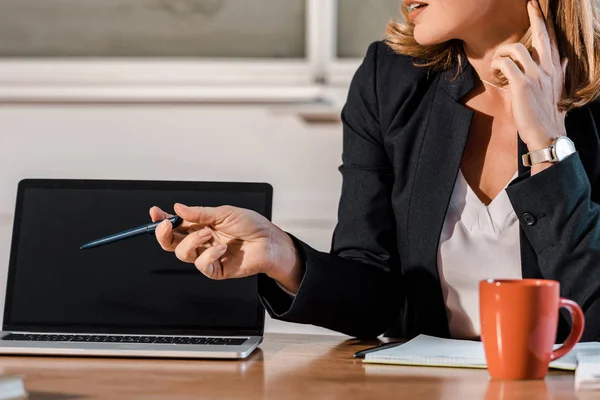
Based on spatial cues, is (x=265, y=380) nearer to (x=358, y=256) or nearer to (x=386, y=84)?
(x=358, y=256)

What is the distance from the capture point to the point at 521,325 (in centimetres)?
82

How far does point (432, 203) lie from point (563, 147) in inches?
8.6

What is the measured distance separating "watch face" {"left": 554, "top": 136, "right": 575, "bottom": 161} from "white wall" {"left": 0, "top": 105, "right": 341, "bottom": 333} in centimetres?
96

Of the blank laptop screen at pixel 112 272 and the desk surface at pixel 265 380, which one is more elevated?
the blank laptop screen at pixel 112 272

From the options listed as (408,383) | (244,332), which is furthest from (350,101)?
(408,383)

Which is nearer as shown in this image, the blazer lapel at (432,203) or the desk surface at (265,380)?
the desk surface at (265,380)

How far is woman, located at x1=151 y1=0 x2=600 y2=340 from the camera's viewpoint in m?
1.17

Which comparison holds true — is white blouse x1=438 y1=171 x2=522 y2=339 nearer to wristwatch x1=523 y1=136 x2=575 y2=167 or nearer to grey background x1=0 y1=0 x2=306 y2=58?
wristwatch x1=523 y1=136 x2=575 y2=167

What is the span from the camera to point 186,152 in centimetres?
217

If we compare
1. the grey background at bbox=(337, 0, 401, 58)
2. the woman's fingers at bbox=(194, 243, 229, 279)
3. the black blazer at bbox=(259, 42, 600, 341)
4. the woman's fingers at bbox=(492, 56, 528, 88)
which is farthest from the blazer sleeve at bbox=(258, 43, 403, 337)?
the grey background at bbox=(337, 0, 401, 58)

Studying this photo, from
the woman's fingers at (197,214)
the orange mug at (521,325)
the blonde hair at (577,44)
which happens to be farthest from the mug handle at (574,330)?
the blonde hair at (577,44)

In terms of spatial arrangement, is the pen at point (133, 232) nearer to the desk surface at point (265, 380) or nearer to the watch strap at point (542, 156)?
the desk surface at point (265, 380)

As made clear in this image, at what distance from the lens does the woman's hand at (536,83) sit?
1227 mm

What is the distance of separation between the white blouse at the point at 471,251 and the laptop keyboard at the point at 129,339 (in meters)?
0.38
